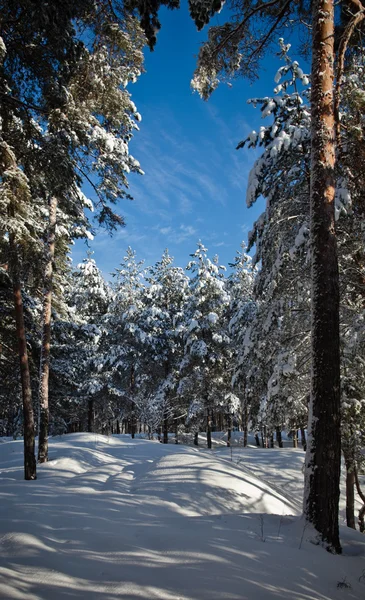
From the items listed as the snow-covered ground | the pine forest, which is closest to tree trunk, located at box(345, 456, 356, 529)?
the pine forest

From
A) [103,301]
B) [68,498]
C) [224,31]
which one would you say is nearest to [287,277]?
[224,31]

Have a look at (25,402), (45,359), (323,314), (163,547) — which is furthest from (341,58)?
(45,359)

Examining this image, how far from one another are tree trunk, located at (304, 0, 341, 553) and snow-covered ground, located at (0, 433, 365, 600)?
1.41 ft

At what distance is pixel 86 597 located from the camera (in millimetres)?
2570

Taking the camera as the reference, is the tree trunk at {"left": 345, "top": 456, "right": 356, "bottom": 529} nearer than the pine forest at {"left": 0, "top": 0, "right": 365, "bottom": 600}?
No

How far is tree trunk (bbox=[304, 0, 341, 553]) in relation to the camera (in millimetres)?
4398

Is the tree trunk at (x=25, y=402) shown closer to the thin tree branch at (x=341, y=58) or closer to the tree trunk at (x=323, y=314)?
the tree trunk at (x=323, y=314)

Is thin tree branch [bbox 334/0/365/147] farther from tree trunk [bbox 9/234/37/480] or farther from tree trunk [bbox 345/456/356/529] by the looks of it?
tree trunk [bbox 345/456/356/529]

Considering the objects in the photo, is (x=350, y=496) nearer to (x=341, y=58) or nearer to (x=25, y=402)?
(x=25, y=402)

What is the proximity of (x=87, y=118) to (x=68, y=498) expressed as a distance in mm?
8069

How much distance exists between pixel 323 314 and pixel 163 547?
3.70 metres

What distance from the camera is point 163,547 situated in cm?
346

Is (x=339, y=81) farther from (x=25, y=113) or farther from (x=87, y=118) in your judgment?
(x=25, y=113)

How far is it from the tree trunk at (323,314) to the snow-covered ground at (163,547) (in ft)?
1.41
